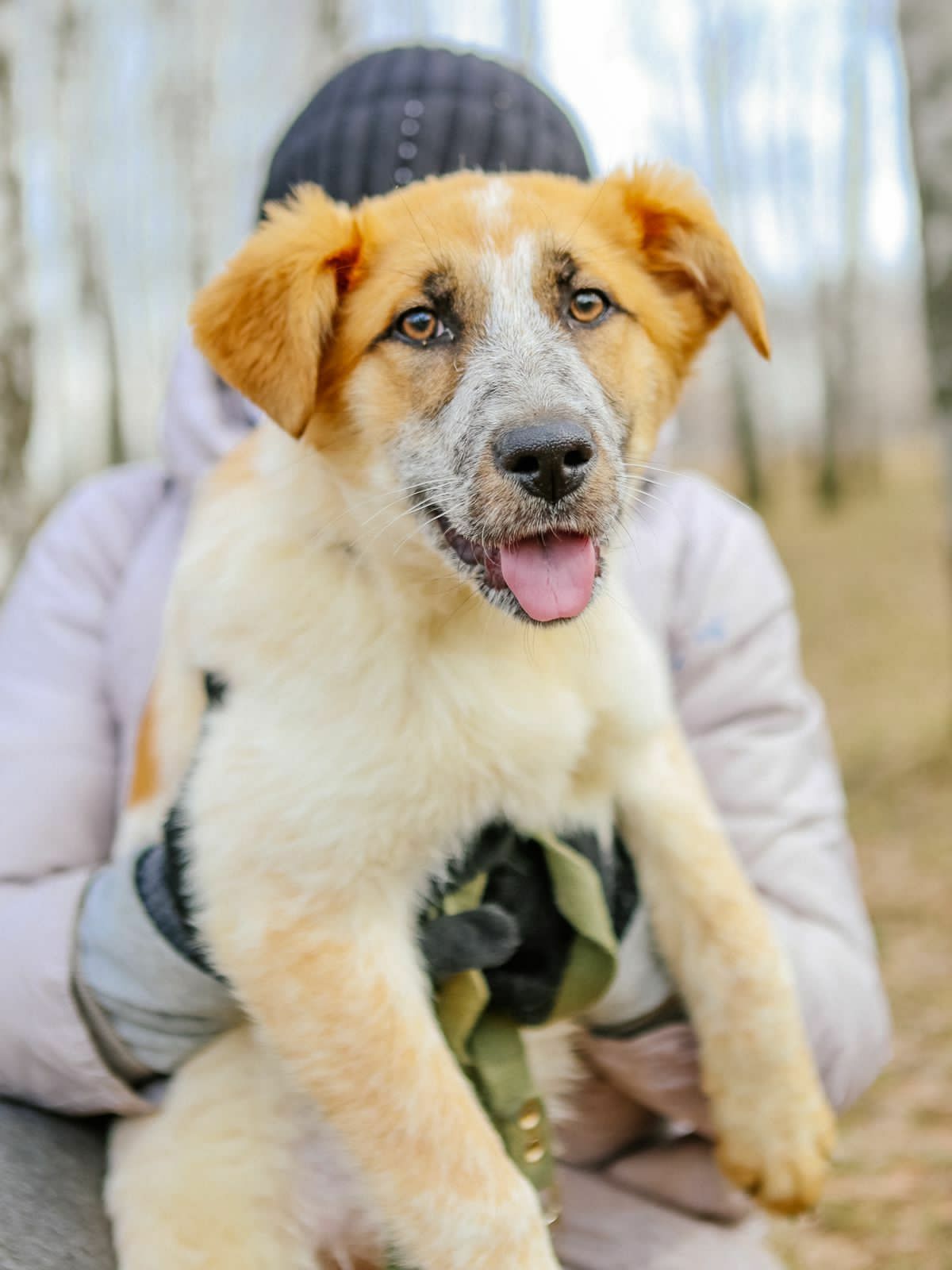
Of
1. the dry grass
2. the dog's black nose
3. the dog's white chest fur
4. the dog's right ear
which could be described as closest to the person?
the dog's white chest fur

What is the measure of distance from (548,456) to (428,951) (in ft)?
2.91

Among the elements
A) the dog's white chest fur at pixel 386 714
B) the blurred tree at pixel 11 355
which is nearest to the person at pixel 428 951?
the dog's white chest fur at pixel 386 714

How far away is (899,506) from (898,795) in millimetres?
17209

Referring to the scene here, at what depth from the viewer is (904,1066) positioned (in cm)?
474

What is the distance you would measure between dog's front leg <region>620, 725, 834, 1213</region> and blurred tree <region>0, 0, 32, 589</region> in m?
2.79

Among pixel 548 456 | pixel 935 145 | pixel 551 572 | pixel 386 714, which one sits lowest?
pixel 386 714

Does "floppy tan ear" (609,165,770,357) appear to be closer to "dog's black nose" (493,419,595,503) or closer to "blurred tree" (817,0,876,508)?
"dog's black nose" (493,419,595,503)

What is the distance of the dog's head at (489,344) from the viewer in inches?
73.9

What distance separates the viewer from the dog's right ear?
1932 mm

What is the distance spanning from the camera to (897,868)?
6.62 meters

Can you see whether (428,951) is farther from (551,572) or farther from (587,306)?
(587,306)

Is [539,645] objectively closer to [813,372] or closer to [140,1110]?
[140,1110]

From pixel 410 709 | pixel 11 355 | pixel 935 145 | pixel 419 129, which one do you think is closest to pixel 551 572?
pixel 410 709

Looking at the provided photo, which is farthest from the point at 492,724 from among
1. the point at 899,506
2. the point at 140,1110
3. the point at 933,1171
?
the point at 899,506
